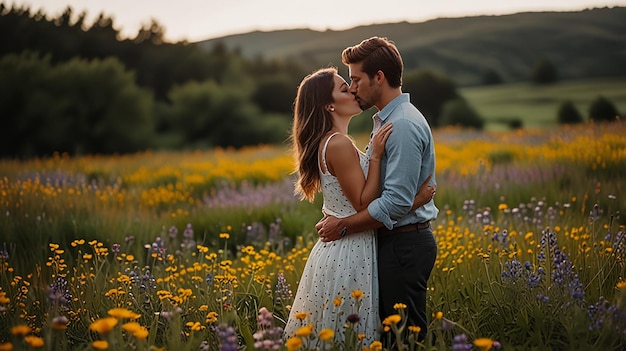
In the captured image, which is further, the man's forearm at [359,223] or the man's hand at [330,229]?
the man's hand at [330,229]

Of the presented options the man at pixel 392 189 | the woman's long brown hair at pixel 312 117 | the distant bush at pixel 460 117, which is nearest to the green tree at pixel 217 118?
the distant bush at pixel 460 117

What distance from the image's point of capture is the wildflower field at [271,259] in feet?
11.6

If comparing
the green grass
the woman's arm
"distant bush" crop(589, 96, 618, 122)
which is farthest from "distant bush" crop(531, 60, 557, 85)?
the woman's arm

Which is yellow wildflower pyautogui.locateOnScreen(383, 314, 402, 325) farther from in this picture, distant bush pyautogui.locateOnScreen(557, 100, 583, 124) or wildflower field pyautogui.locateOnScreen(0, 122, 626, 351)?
distant bush pyautogui.locateOnScreen(557, 100, 583, 124)

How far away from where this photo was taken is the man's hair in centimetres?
365

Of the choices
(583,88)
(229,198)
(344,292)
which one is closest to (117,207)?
(229,198)

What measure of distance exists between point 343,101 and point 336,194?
57 centimetres

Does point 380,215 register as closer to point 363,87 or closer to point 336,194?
point 336,194

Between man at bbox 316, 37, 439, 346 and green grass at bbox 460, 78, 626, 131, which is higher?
man at bbox 316, 37, 439, 346

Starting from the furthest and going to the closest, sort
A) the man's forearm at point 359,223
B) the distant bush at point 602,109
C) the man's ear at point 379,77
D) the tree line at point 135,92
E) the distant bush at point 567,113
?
the distant bush at point 567,113, the tree line at point 135,92, the distant bush at point 602,109, the man's ear at point 379,77, the man's forearm at point 359,223

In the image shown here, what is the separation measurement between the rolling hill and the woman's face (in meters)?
17.6

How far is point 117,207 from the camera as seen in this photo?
865cm

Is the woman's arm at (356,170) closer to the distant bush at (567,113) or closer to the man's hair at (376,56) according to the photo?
the man's hair at (376,56)

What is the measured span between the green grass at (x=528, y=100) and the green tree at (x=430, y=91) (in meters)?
2.06
